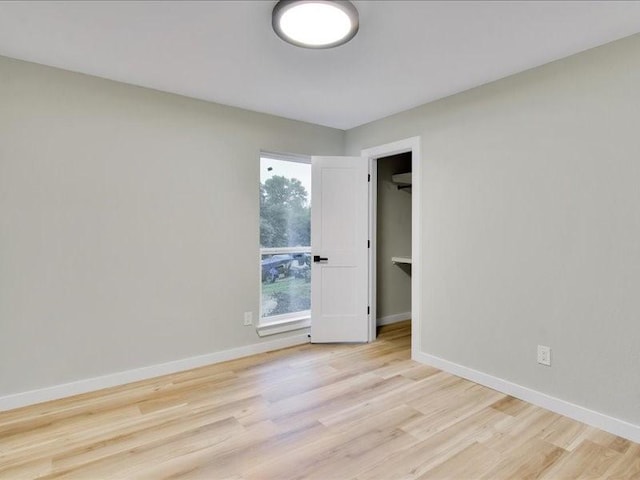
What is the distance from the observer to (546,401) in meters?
2.52

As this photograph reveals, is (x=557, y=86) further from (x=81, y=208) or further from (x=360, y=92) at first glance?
(x=81, y=208)

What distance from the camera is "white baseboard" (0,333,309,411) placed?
2535mm

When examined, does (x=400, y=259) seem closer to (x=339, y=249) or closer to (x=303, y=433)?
(x=339, y=249)

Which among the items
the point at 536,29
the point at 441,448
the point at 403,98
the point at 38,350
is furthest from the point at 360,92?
the point at 38,350

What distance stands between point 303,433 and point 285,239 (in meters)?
2.16

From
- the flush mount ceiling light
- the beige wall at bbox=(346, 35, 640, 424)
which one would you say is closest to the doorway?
the beige wall at bbox=(346, 35, 640, 424)

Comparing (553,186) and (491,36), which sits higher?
(491,36)

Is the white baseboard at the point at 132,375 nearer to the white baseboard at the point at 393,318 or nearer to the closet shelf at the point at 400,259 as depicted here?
the white baseboard at the point at 393,318

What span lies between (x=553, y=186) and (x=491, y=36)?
41.8 inches

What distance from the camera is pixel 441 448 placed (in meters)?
2.06

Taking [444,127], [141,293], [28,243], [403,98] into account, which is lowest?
[141,293]

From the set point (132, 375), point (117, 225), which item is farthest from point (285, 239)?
point (132, 375)

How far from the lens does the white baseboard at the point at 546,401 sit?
2.18 m

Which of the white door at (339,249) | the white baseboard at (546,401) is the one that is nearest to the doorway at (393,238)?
the white door at (339,249)
